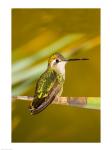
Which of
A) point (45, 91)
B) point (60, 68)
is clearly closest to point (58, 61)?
point (60, 68)

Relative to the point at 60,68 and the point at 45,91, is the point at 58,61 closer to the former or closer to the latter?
the point at 60,68

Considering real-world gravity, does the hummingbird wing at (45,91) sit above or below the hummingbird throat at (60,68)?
below

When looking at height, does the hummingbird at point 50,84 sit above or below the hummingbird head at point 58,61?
below

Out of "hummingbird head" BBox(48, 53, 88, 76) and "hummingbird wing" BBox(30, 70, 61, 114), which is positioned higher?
"hummingbird head" BBox(48, 53, 88, 76)

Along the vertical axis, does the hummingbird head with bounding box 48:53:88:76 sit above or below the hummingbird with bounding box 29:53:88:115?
above

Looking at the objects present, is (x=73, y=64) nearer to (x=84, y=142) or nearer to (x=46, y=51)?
(x=46, y=51)
